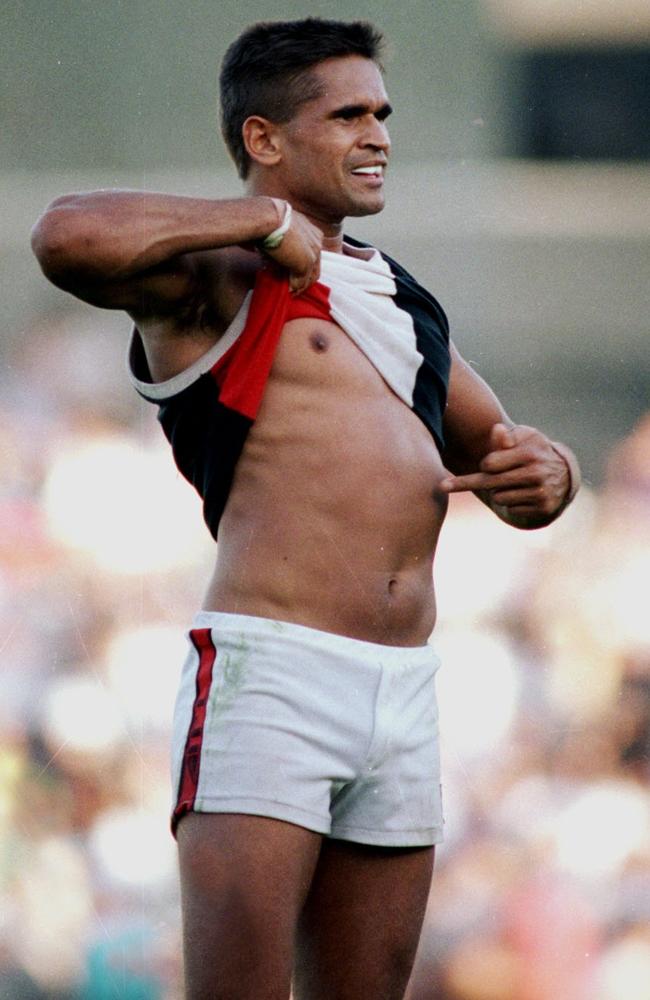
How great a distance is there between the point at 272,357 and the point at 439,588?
2052 millimetres

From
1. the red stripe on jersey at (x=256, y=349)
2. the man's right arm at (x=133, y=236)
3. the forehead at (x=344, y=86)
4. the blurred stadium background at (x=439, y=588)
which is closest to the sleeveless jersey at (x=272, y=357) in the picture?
the red stripe on jersey at (x=256, y=349)

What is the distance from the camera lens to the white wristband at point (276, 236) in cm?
193

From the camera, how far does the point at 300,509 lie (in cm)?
197

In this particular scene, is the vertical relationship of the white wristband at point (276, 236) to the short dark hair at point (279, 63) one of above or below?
below

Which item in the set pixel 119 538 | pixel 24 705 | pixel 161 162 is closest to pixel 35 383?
pixel 119 538

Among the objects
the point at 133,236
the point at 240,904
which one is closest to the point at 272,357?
the point at 133,236

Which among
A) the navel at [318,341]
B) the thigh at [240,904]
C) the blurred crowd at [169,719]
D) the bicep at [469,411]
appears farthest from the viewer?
the blurred crowd at [169,719]

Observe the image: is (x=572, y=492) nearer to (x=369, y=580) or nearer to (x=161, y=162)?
(x=369, y=580)

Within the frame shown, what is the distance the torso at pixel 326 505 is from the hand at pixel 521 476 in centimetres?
8

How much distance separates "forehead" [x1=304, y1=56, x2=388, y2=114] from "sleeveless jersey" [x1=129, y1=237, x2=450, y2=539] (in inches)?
8.0

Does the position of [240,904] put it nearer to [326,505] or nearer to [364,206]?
[326,505]

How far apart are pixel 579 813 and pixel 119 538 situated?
4.51 ft

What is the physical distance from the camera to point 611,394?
192 inches

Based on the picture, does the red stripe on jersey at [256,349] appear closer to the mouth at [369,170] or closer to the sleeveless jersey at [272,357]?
the sleeveless jersey at [272,357]
